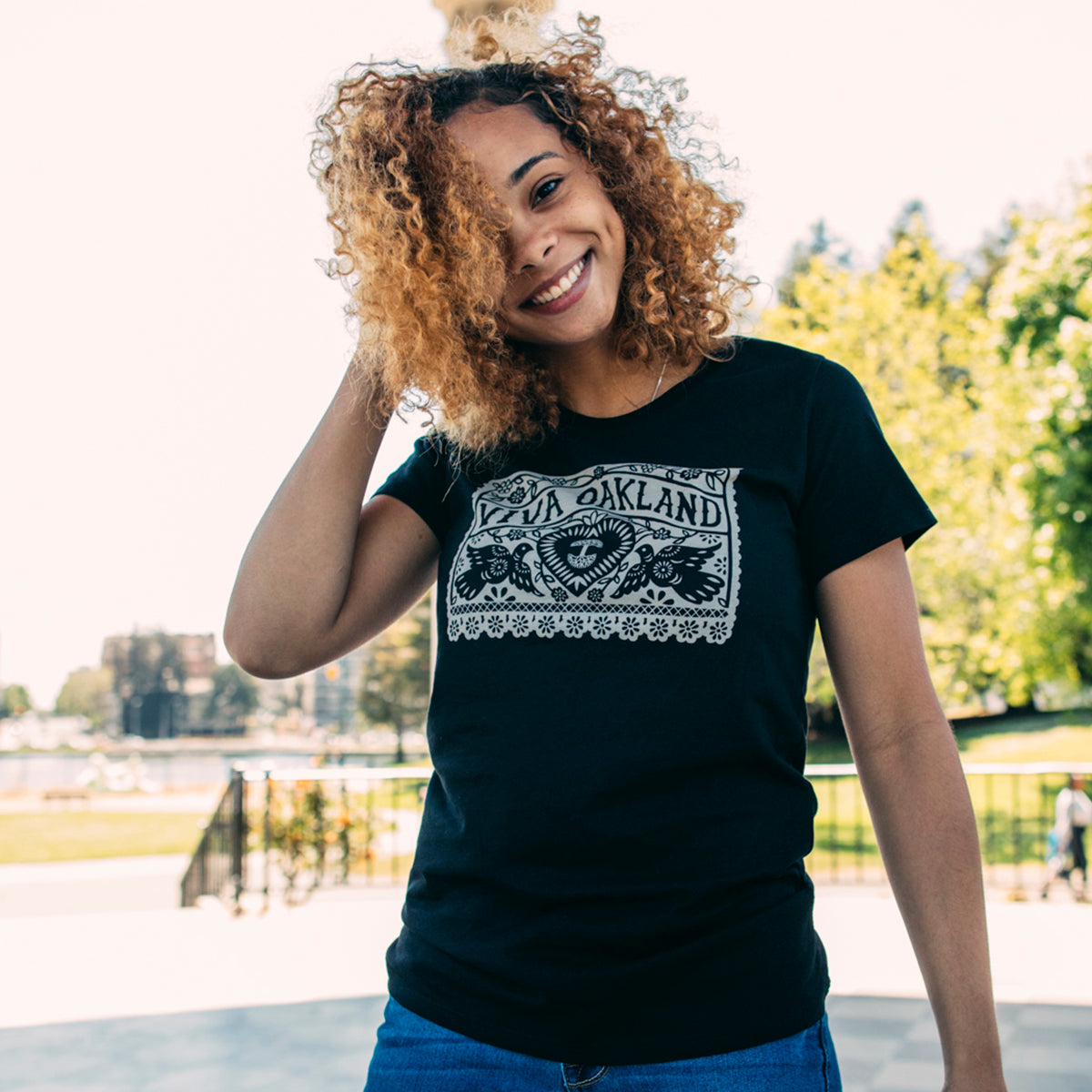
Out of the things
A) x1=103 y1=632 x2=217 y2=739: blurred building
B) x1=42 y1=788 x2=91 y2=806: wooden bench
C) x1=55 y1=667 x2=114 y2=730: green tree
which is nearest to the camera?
x1=103 y1=632 x2=217 y2=739: blurred building

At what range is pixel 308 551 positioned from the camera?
133 cm

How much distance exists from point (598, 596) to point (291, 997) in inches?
156

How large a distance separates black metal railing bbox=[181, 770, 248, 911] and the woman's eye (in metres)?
5.59

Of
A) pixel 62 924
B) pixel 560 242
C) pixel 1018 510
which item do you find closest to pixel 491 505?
pixel 560 242

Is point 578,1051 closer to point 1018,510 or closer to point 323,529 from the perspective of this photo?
point 323,529

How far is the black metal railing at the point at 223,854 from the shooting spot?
626 cm

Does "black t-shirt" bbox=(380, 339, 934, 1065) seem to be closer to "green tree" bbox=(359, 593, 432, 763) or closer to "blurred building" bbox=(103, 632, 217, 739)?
"blurred building" bbox=(103, 632, 217, 739)

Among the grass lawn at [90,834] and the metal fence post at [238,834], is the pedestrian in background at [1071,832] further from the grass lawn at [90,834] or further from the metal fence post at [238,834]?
the grass lawn at [90,834]

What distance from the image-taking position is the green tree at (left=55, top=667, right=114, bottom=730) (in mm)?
17750

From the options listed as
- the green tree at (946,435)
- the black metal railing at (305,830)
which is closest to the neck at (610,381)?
the black metal railing at (305,830)

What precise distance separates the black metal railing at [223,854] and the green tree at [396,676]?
40.3 feet

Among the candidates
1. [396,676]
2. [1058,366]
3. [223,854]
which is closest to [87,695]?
[396,676]

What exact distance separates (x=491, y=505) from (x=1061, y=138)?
19755mm

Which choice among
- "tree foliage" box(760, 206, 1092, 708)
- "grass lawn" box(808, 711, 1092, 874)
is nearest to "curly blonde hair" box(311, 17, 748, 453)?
"grass lawn" box(808, 711, 1092, 874)
